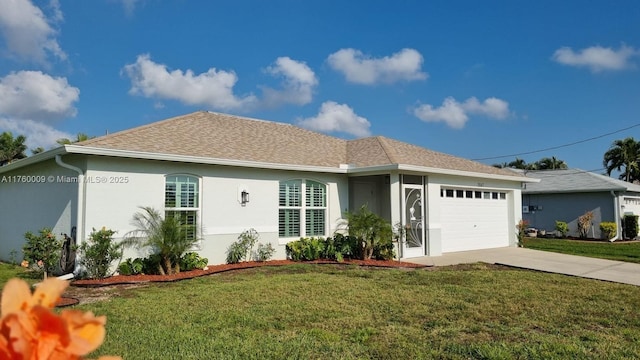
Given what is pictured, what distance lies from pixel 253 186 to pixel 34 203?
7.07 metres

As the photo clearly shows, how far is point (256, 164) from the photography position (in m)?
13.3

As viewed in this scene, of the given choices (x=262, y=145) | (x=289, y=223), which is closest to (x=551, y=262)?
(x=289, y=223)

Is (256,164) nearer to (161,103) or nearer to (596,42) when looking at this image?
(161,103)

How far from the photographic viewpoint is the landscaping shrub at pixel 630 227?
79.0ft

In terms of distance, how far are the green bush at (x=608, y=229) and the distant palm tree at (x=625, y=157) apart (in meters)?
17.2

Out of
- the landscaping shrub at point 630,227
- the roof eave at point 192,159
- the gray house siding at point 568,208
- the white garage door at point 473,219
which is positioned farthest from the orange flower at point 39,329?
the landscaping shrub at point 630,227

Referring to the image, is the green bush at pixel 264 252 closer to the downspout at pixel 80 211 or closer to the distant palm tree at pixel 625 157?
the downspout at pixel 80 211

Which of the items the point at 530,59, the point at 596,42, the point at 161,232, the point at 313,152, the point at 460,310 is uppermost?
the point at 596,42

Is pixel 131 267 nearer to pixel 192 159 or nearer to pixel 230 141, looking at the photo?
pixel 192 159

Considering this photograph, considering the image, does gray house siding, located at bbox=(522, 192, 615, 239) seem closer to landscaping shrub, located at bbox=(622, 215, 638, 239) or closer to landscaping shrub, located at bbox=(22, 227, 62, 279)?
landscaping shrub, located at bbox=(622, 215, 638, 239)

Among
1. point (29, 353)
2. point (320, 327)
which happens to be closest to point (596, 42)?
point (320, 327)

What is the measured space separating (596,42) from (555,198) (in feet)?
34.0

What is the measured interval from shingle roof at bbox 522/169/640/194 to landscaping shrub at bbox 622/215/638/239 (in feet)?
5.64

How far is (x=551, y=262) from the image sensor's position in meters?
13.5
